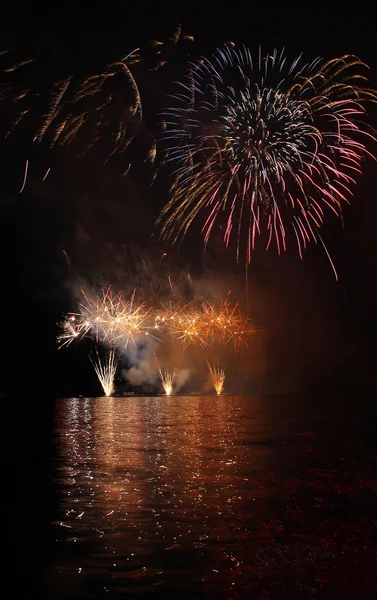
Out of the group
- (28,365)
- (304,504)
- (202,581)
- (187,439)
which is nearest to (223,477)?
(304,504)

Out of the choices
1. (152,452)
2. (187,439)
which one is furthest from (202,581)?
(187,439)

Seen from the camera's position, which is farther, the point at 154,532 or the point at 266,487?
the point at 266,487

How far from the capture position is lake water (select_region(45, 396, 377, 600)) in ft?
30.3

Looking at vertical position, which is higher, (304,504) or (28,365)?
(28,365)

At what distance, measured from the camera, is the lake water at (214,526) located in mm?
9250

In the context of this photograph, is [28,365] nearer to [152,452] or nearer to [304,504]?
[152,452]

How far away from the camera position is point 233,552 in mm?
10859

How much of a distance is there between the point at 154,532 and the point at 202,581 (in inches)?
135

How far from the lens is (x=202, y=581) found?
9.33m

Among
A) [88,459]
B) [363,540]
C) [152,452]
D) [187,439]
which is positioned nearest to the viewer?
[363,540]

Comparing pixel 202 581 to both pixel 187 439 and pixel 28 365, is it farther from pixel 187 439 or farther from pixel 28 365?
pixel 28 365

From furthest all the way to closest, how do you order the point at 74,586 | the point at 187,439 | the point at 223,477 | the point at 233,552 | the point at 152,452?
1. the point at 187,439
2. the point at 152,452
3. the point at 223,477
4. the point at 233,552
5. the point at 74,586

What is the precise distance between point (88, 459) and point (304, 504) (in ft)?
42.5

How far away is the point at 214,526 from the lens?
13008 mm
